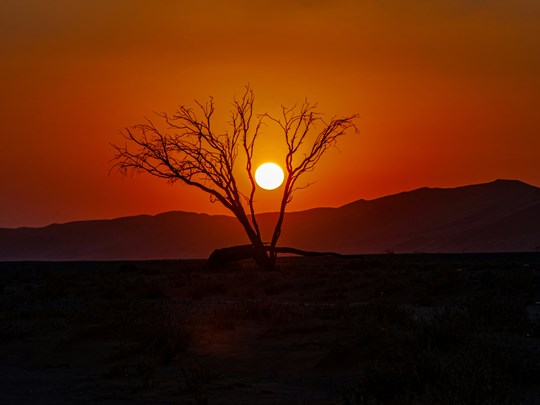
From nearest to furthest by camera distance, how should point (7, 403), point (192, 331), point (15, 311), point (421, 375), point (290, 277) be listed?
1. point (421, 375)
2. point (7, 403)
3. point (192, 331)
4. point (15, 311)
5. point (290, 277)

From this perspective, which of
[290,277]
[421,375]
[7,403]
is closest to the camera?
[421,375]

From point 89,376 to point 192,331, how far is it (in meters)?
3.24

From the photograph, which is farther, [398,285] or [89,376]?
[398,285]

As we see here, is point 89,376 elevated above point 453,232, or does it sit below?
below

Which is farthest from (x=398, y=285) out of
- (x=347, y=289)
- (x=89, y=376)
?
(x=89, y=376)

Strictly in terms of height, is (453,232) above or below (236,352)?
above

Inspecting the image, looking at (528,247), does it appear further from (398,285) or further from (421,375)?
(421,375)

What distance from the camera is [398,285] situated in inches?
1262

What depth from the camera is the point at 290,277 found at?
38688mm

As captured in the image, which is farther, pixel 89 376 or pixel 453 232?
pixel 453 232

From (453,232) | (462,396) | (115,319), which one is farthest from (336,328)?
(453,232)

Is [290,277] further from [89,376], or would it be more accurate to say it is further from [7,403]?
[7,403]

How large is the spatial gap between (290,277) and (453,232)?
15086cm

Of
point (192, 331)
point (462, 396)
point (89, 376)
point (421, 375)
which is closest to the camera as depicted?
point (462, 396)
